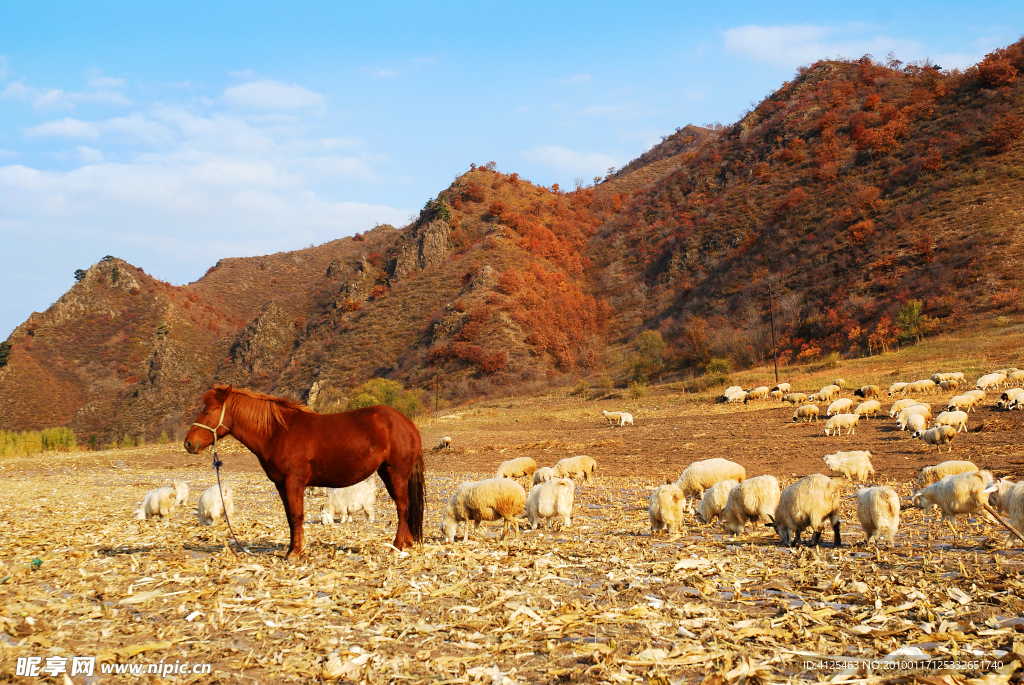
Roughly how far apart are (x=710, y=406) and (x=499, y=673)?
102 ft

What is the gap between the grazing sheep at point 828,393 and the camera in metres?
30.4

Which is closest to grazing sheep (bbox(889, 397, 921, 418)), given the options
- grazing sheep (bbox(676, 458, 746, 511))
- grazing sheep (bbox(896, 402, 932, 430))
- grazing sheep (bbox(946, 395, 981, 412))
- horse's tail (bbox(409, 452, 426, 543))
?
grazing sheep (bbox(946, 395, 981, 412))

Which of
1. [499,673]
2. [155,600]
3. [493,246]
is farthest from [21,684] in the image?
[493,246]

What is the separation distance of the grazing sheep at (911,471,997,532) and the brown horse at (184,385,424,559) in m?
7.65

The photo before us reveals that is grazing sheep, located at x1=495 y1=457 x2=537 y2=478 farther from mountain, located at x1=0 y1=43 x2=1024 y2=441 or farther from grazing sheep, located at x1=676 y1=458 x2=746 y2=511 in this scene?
mountain, located at x1=0 y1=43 x2=1024 y2=441

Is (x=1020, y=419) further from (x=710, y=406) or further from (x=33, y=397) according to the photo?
(x=33, y=397)

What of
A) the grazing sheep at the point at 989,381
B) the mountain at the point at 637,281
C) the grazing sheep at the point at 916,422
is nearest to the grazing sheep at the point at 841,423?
the grazing sheep at the point at 916,422

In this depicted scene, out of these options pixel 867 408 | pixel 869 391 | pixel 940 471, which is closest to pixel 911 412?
pixel 867 408

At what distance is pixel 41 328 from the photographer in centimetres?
8350

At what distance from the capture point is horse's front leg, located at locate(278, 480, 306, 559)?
7.92 meters

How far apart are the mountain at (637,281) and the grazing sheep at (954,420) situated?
2336 cm

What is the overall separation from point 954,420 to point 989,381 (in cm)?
794

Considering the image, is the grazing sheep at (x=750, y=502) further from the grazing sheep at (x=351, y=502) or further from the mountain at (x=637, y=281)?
the mountain at (x=637, y=281)

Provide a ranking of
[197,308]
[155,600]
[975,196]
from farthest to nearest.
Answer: [197,308] → [975,196] → [155,600]
